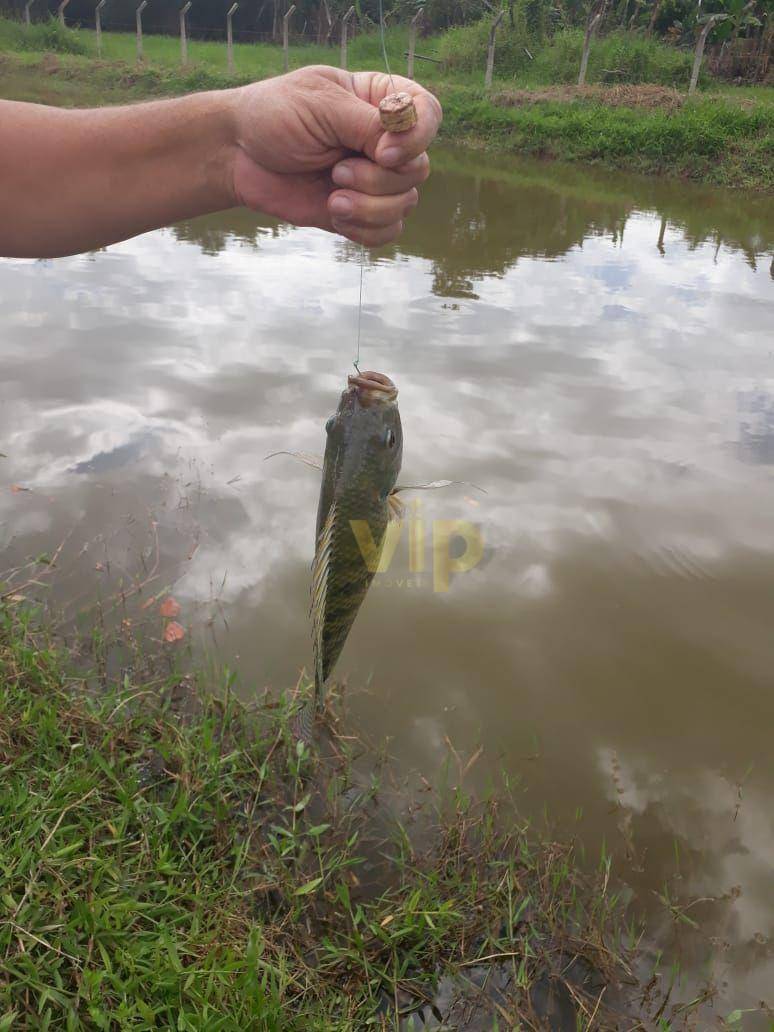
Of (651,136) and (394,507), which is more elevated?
(394,507)

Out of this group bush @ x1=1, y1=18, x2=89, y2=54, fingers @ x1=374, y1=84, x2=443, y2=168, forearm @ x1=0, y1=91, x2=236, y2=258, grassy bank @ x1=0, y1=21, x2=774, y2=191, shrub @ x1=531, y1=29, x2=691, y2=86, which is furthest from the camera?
bush @ x1=1, y1=18, x2=89, y2=54

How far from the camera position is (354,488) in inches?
72.6

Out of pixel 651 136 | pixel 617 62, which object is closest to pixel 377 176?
pixel 651 136

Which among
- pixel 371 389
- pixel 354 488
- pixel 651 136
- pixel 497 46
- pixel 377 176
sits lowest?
pixel 651 136

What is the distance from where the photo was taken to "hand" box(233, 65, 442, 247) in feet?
6.34

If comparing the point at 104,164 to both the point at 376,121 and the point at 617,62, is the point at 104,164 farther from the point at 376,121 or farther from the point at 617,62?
the point at 617,62

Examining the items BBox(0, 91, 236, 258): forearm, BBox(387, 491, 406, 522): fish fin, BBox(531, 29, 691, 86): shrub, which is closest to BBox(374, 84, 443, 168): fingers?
BBox(0, 91, 236, 258): forearm

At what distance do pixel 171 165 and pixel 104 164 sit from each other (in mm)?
207

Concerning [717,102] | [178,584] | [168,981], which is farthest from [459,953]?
[717,102]

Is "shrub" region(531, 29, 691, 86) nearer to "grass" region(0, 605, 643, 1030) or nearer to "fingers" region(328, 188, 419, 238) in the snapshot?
"fingers" region(328, 188, 419, 238)

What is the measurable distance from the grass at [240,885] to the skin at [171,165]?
5.06 ft

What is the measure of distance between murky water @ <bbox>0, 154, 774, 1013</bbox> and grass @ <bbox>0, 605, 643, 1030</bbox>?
380 millimetres

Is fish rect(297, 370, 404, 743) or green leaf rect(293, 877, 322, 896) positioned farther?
green leaf rect(293, 877, 322, 896)

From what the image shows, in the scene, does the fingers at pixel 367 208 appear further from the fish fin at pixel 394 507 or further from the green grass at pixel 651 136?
the green grass at pixel 651 136
